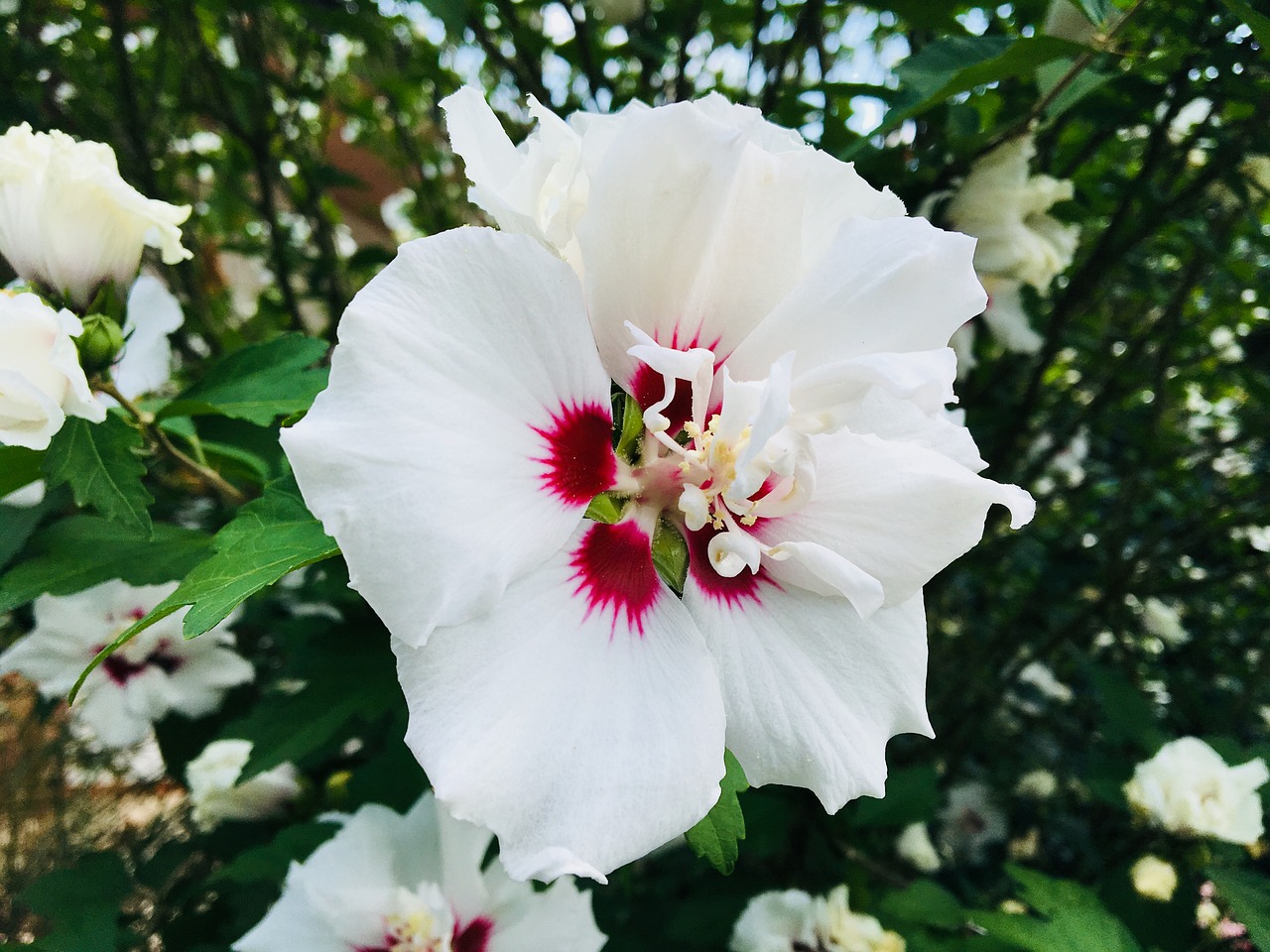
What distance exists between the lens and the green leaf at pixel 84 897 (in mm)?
1378

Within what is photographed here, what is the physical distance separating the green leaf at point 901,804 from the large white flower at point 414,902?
83 centimetres

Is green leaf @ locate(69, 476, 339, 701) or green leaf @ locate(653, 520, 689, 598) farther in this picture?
green leaf @ locate(653, 520, 689, 598)

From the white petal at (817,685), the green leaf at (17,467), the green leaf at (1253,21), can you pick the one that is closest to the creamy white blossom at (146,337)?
the green leaf at (17,467)

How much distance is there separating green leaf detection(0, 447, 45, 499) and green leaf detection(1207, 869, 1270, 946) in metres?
1.82

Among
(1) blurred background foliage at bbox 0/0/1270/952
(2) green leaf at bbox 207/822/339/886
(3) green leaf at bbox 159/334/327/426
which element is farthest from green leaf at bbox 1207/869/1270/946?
(3) green leaf at bbox 159/334/327/426

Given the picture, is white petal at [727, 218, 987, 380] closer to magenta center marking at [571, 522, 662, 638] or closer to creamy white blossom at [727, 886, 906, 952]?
magenta center marking at [571, 522, 662, 638]

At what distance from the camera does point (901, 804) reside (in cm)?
171

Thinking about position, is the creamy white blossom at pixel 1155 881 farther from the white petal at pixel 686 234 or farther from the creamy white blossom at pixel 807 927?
the white petal at pixel 686 234

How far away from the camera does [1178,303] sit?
2.15 meters

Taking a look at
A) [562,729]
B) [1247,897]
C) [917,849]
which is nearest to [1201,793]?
[1247,897]

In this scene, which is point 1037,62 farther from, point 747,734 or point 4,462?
point 4,462

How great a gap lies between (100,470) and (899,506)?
2.66 feet

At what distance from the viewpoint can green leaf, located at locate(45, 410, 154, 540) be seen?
866mm

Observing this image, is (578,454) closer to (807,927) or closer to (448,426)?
(448,426)
